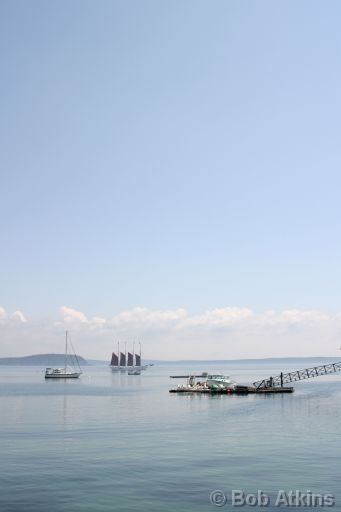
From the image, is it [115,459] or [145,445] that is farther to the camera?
[145,445]

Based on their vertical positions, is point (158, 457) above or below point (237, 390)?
above

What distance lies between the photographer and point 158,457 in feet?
169

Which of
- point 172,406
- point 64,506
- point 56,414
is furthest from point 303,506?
point 172,406

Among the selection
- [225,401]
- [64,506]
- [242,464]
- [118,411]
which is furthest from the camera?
[225,401]

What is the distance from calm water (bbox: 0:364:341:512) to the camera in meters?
38.5

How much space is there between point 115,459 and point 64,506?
1465 cm

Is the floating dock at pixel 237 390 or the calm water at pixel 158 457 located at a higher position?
the calm water at pixel 158 457

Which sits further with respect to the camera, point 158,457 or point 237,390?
point 237,390

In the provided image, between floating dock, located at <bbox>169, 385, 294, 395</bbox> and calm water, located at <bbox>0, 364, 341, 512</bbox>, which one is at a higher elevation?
calm water, located at <bbox>0, 364, 341, 512</bbox>

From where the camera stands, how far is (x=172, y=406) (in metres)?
107

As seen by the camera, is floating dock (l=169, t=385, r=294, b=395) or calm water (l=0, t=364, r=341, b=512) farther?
floating dock (l=169, t=385, r=294, b=395)

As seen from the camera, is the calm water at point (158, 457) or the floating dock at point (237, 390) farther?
the floating dock at point (237, 390)

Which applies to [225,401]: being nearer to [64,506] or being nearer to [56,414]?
[56,414]

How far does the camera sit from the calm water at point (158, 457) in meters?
38.5
